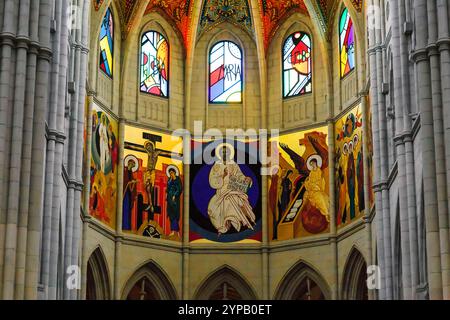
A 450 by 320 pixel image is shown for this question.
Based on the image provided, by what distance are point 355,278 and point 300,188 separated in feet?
11.4

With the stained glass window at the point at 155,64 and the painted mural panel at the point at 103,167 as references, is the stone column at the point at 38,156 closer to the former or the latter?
the painted mural panel at the point at 103,167

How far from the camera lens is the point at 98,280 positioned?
31.5m

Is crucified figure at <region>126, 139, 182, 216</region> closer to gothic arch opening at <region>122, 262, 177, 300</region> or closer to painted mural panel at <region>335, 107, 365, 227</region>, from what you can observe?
gothic arch opening at <region>122, 262, 177, 300</region>

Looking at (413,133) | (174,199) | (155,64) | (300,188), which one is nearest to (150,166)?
(174,199)

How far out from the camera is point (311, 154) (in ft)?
110

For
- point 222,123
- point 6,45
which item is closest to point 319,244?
point 222,123

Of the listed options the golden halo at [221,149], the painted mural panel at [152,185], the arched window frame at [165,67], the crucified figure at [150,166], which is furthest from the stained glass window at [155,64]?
the golden halo at [221,149]

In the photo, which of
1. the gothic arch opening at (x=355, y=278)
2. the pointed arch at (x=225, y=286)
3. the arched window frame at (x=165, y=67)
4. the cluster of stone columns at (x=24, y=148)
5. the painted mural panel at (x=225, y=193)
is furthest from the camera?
the arched window frame at (x=165, y=67)

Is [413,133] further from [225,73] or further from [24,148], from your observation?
[225,73]

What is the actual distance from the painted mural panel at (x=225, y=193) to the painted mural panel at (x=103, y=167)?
2659mm

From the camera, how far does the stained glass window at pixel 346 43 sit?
32.6m

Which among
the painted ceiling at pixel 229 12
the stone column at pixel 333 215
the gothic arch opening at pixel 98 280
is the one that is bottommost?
the gothic arch opening at pixel 98 280

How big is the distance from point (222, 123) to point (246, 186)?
2160mm

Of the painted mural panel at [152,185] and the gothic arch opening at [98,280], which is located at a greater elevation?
the painted mural panel at [152,185]
